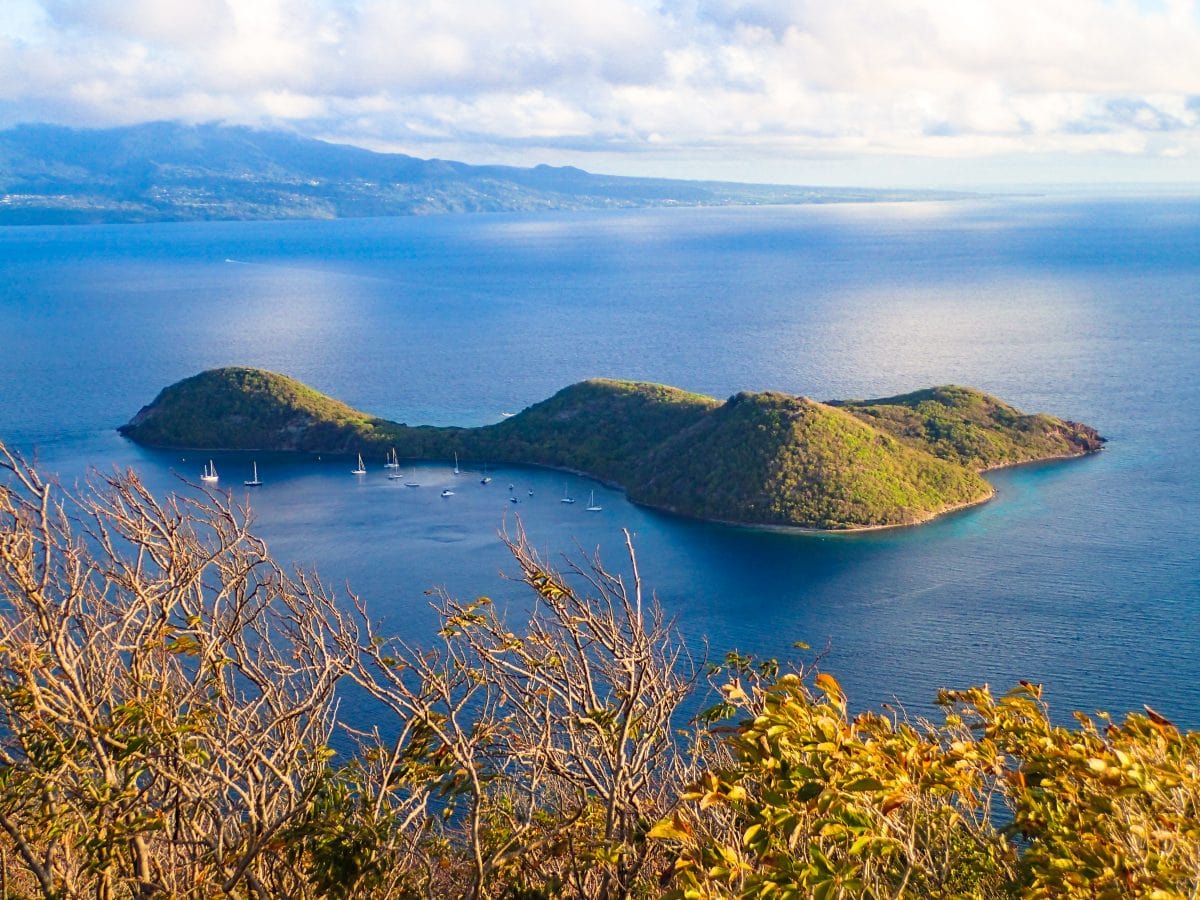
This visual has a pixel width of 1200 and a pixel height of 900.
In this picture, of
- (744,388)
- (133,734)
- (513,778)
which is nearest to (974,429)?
(744,388)

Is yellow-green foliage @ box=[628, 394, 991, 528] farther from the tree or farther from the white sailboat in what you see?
the tree

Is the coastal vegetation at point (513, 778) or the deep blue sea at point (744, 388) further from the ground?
the coastal vegetation at point (513, 778)

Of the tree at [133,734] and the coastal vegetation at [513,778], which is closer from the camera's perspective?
the coastal vegetation at [513,778]

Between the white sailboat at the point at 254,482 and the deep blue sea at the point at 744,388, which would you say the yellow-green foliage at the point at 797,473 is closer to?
the deep blue sea at the point at 744,388

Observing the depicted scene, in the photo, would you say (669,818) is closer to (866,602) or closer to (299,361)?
(866,602)

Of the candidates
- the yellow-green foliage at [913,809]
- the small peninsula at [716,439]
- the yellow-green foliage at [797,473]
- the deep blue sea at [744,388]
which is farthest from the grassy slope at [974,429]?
the yellow-green foliage at [913,809]

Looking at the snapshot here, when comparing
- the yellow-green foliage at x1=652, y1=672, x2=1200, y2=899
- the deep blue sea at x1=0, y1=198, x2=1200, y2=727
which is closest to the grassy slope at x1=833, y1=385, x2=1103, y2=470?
the deep blue sea at x1=0, y1=198, x2=1200, y2=727

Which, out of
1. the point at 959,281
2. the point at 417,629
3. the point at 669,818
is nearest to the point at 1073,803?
the point at 669,818
